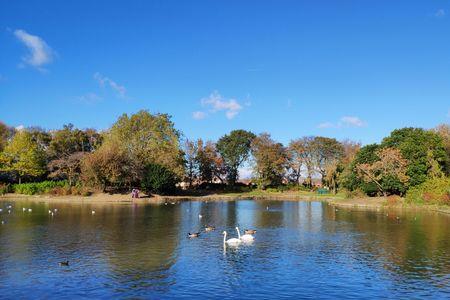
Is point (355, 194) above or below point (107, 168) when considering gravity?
below

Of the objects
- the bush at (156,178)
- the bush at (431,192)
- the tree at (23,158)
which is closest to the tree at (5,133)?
the tree at (23,158)

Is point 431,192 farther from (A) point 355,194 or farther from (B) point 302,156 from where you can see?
(B) point 302,156

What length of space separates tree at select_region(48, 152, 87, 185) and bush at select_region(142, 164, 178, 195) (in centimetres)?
1213

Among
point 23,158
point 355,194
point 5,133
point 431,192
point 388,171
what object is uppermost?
point 5,133

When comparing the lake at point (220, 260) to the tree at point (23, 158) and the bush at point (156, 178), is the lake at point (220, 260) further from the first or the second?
the tree at point (23, 158)

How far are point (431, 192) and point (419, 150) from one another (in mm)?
8550

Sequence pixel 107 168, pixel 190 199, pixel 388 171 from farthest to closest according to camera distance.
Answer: pixel 190 199
pixel 107 168
pixel 388 171

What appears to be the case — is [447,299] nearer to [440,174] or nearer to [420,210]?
[420,210]

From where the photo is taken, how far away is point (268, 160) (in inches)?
3959

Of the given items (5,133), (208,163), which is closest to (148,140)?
(208,163)

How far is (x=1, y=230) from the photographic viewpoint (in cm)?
3722

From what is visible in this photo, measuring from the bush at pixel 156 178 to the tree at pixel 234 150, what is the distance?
1197 inches

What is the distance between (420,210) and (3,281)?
51597 mm

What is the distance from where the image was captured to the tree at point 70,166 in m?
81.6
